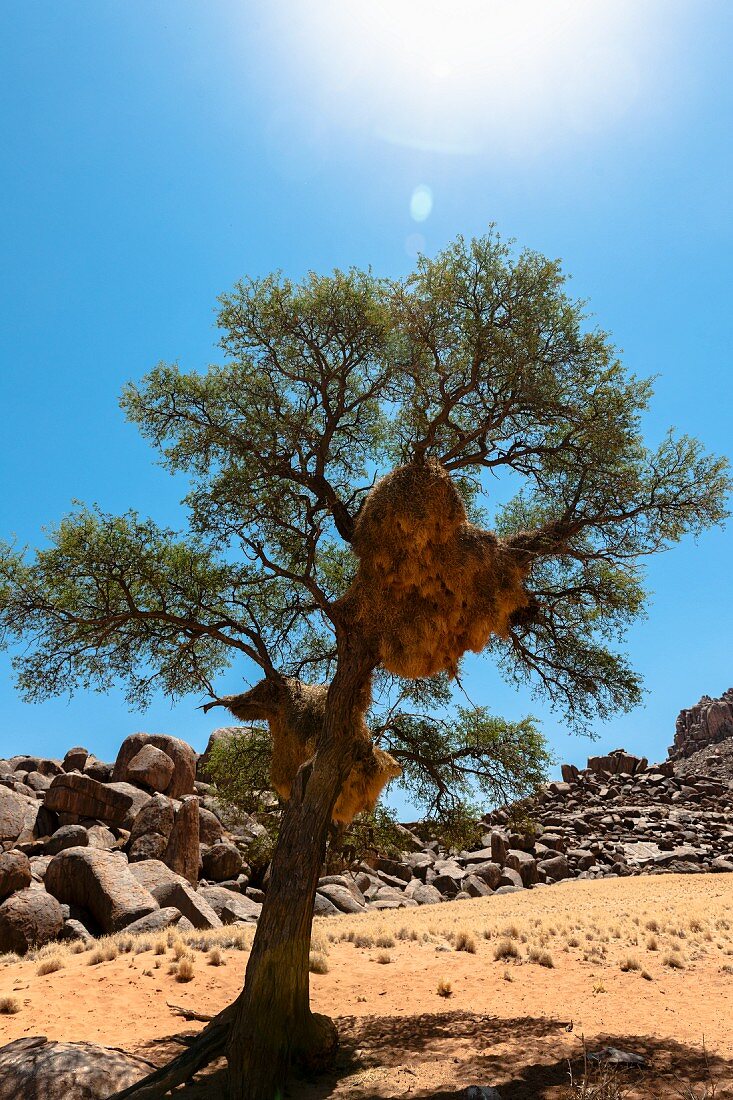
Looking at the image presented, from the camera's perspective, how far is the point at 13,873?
73.4ft

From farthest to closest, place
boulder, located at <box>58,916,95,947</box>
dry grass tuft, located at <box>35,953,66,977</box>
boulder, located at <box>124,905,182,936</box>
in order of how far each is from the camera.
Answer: boulder, located at <box>124,905,182,936</box> → boulder, located at <box>58,916,95,947</box> → dry grass tuft, located at <box>35,953,66,977</box>

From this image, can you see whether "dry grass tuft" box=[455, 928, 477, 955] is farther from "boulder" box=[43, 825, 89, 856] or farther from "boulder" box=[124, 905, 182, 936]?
"boulder" box=[43, 825, 89, 856]

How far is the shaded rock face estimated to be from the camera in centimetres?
8906

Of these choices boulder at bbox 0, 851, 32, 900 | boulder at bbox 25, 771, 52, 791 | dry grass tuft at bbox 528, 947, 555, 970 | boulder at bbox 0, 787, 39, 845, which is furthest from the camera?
boulder at bbox 25, 771, 52, 791

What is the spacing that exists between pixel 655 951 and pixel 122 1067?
42.1 feet

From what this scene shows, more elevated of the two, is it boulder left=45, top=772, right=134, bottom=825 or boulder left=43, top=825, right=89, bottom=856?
boulder left=45, top=772, right=134, bottom=825

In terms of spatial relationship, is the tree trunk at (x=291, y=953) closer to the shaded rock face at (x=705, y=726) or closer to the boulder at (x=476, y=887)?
the boulder at (x=476, y=887)

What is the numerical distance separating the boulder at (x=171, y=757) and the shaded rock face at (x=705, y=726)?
222 feet

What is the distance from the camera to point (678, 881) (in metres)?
36.2

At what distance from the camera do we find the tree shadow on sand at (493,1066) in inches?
326

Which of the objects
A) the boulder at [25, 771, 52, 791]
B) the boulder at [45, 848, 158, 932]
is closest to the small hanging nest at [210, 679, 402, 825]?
the boulder at [45, 848, 158, 932]

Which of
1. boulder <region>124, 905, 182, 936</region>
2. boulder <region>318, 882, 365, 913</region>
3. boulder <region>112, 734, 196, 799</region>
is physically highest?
boulder <region>112, 734, 196, 799</region>

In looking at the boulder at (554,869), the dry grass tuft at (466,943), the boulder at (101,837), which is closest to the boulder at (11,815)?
the boulder at (101,837)

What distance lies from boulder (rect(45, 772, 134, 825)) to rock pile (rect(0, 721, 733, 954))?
48 mm
